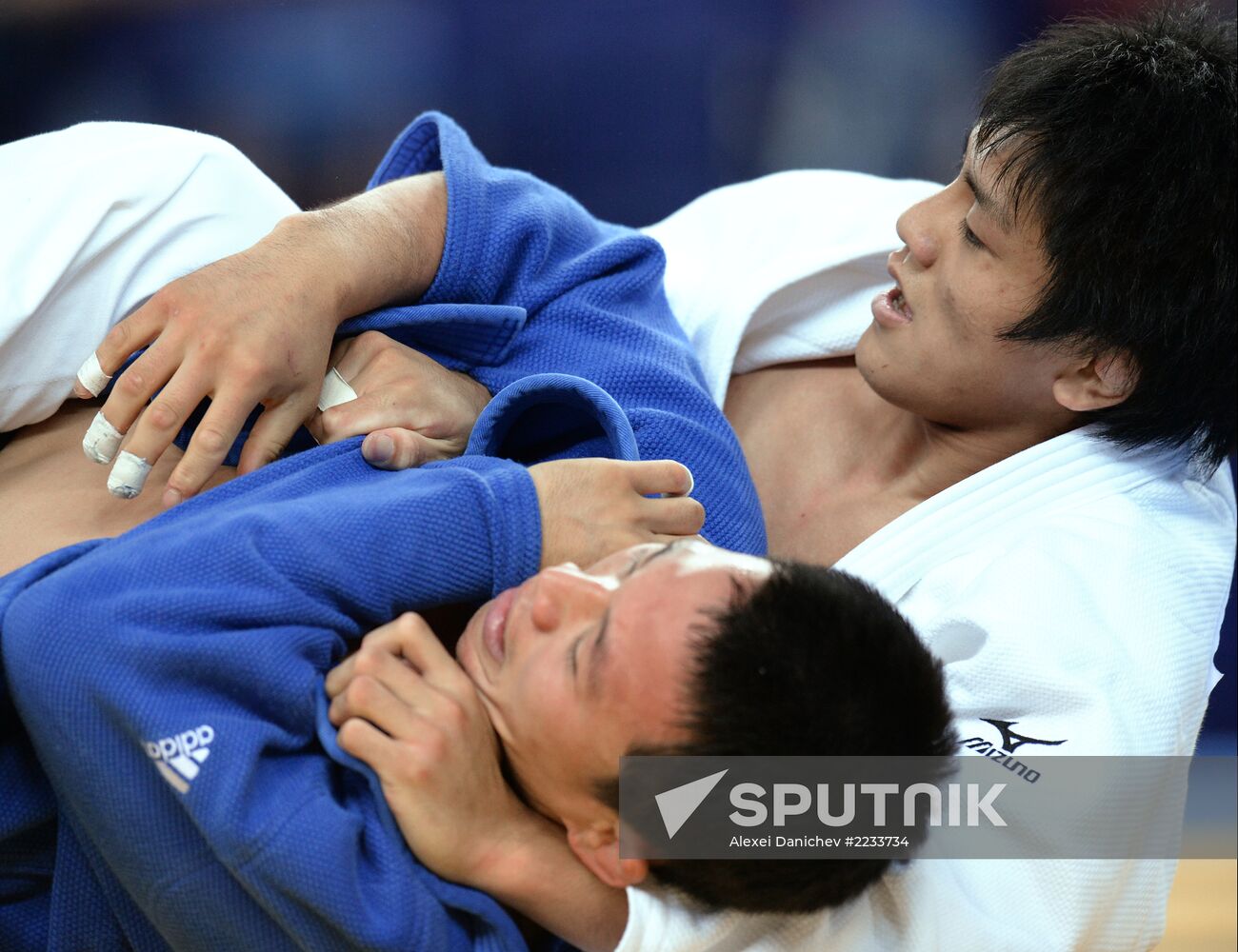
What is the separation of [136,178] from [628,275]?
482 mm

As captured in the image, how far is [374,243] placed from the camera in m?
1.12

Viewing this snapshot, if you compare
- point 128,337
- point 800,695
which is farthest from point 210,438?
point 800,695

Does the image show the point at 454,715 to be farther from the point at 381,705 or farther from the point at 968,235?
the point at 968,235

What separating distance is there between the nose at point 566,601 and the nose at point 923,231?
60 centimetres

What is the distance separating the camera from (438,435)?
3.53 feet

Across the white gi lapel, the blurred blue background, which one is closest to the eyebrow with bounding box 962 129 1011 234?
the white gi lapel

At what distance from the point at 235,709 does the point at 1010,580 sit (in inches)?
26.8

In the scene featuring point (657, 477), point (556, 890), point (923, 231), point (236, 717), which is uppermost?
point (923, 231)

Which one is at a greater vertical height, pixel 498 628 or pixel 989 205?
pixel 989 205

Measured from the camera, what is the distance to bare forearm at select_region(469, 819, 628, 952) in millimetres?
816

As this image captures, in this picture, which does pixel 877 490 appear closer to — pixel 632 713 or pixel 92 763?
pixel 632 713

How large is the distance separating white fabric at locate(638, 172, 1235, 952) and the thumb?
15.5 inches

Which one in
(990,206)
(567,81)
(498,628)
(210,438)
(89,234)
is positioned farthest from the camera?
(567,81)

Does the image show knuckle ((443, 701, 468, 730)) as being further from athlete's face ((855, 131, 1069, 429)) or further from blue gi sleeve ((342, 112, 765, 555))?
athlete's face ((855, 131, 1069, 429))
